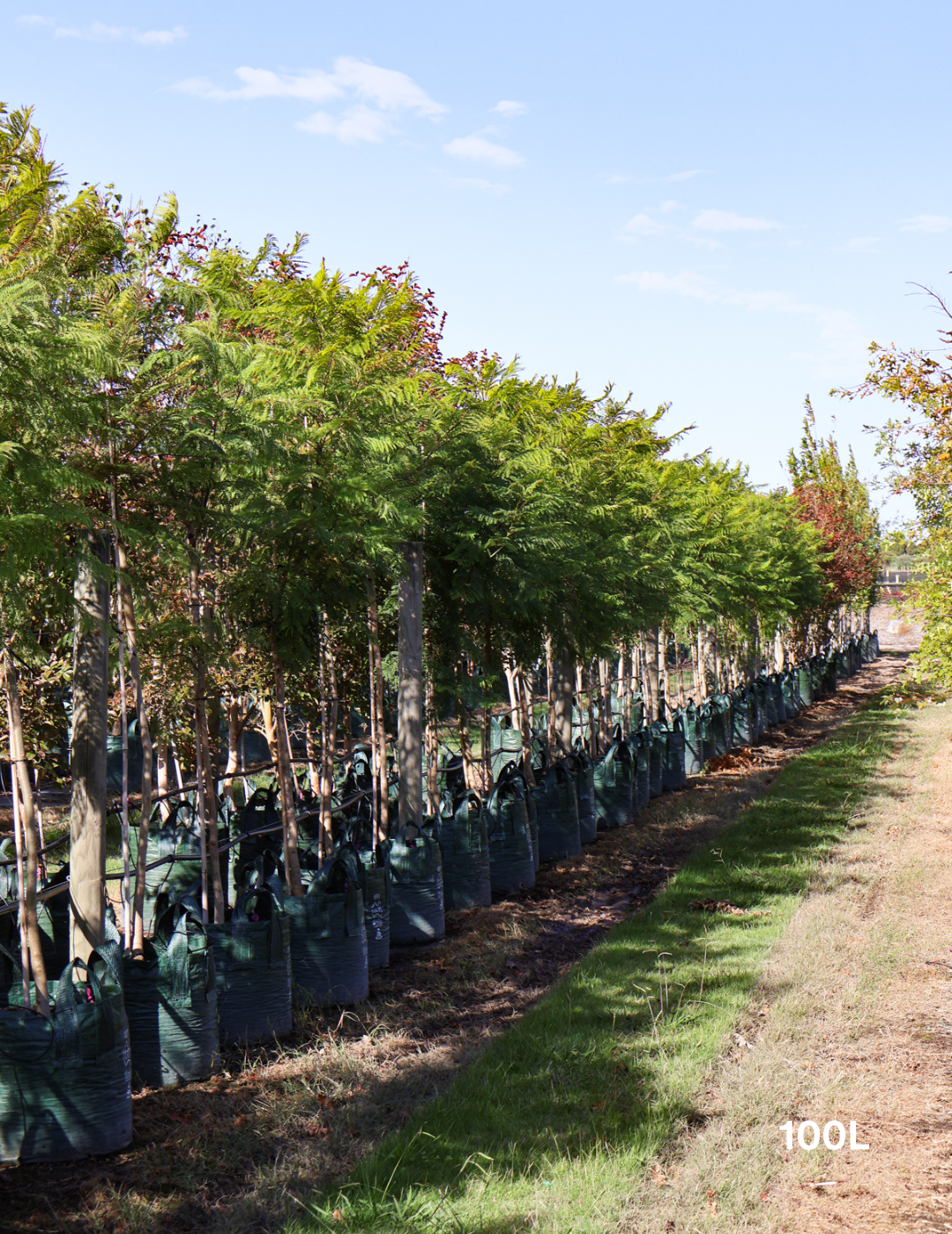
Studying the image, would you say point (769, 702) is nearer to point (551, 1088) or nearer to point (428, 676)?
Answer: point (428, 676)

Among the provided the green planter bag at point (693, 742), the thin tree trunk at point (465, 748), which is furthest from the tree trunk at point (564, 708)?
the green planter bag at point (693, 742)

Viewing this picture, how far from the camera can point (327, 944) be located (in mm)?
6625

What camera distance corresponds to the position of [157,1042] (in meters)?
5.46

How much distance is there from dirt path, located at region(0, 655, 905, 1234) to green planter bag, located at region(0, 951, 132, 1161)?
0.30 feet

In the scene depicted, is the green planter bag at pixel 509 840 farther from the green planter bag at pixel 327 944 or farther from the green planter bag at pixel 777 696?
the green planter bag at pixel 777 696

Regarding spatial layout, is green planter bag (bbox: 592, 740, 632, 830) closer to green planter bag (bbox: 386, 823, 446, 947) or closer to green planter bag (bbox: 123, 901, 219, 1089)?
green planter bag (bbox: 386, 823, 446, 947)

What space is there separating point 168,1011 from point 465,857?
12.6 feet

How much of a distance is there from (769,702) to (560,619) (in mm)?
15703

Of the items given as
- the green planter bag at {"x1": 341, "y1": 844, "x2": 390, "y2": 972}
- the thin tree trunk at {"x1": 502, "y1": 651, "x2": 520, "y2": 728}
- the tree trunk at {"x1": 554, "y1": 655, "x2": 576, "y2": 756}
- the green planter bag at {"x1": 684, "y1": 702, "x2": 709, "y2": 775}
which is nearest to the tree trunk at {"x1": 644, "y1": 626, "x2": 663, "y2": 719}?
the green planter bag at {"x1": 684, "y1": 702, "x2": 709, "y2": 775}

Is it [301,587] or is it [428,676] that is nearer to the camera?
[301,587]

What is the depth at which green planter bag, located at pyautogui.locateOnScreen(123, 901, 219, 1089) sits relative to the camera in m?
5.44

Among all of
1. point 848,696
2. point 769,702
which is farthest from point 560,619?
point 848,696

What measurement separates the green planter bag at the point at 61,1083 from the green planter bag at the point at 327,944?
1848 millimetres

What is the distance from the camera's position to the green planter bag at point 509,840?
9.63 metres
